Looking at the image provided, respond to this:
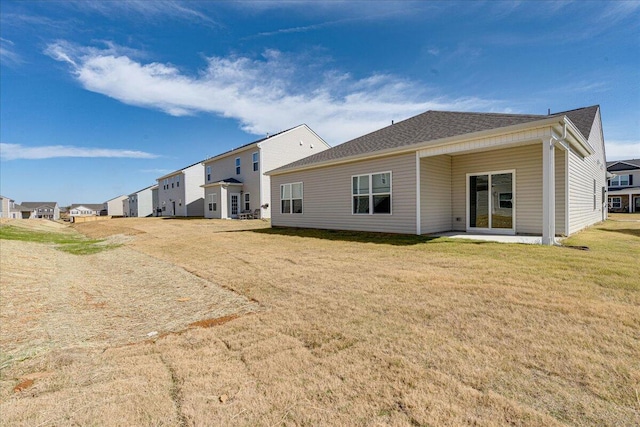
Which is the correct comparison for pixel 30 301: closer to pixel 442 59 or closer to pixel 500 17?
pixel 500 17

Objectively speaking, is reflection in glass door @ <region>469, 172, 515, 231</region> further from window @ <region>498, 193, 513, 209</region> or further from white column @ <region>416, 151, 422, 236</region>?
white column @ <region>416, 151, 422, 236</region>

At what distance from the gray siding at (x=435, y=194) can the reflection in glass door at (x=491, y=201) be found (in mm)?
801

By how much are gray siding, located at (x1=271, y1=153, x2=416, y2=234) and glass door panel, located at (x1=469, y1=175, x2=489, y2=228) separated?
2406 millimetres

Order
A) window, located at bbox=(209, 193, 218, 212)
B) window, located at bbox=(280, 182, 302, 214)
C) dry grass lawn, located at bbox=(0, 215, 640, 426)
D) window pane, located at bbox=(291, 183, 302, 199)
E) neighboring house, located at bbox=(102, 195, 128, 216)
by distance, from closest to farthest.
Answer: dry grass lawn, located at bbox=(0, 215, 640, 426) → window pane, located at bbox=(291, 183, 302, 199) → window, located at bbox=(280, 182, 302, 214) → window, located at bbox=(209, 193, 218, 212) → neighboring house, located at bbox=(102, 195, 128, 216)

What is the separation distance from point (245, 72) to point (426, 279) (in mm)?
13898

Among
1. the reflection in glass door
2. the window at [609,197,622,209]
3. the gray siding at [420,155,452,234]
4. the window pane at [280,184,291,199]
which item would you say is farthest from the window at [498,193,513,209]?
the window at [609,197,622,209]

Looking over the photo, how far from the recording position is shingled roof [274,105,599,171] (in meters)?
8.96

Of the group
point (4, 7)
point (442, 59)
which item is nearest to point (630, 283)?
point (442, 59)

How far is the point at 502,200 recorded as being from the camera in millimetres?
10344

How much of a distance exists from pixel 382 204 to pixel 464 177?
311 cm

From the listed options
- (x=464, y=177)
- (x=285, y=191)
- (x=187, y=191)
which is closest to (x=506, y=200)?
(x=464, y=177)

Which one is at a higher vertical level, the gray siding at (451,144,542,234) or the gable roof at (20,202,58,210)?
the gable roof at (20,202,58,210)

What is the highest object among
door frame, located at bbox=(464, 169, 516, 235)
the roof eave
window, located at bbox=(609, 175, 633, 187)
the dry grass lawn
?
window, located at bbox=(609, 175, 633, 187)

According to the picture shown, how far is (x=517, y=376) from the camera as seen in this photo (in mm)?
2385
